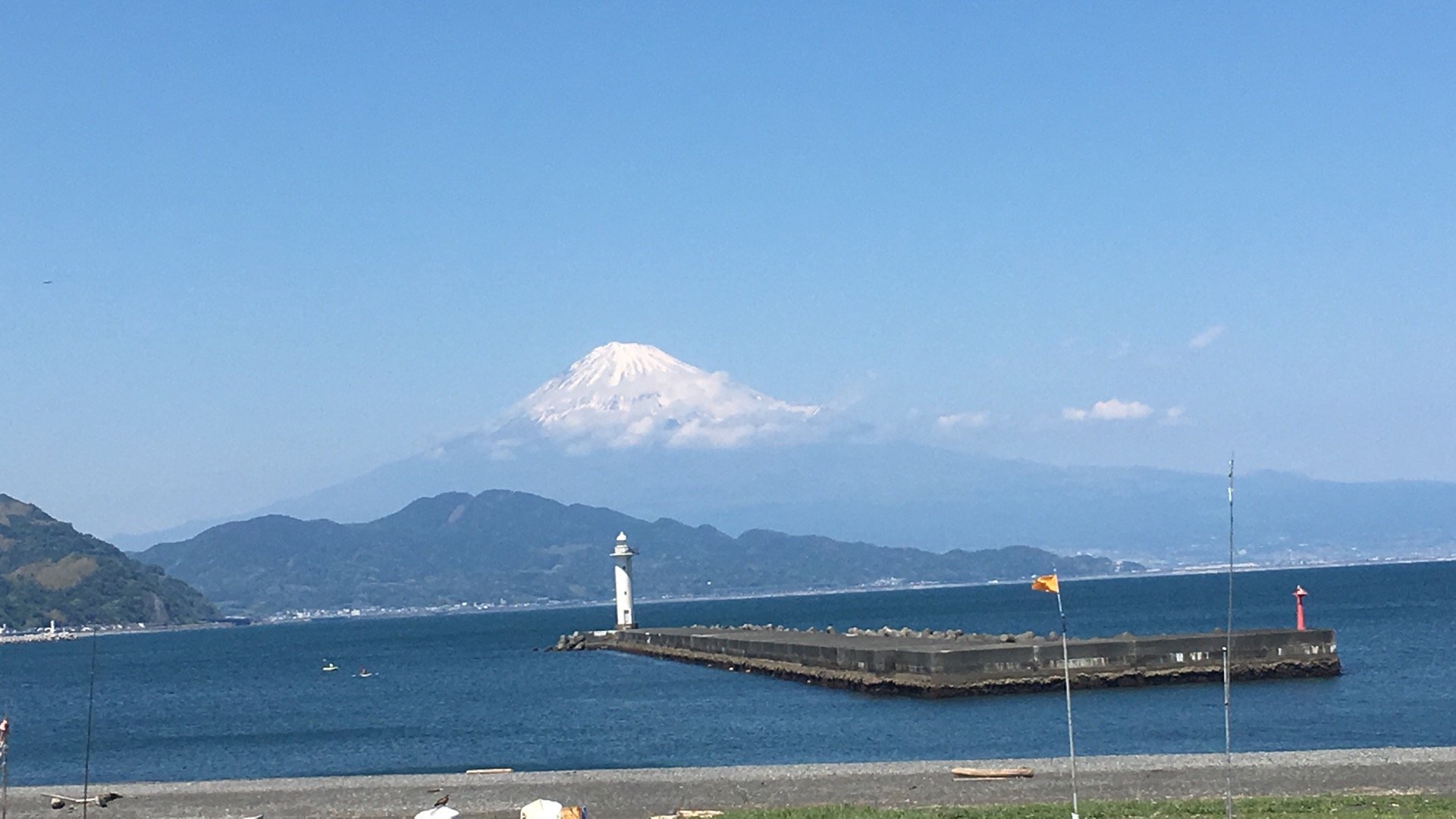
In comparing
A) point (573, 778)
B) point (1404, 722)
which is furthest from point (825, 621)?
point (573, 778)

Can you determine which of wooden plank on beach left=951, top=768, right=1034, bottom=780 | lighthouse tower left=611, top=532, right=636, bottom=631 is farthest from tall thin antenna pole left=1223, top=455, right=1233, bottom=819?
lighthouse tower left=611, top=532, right=636, bottom=631

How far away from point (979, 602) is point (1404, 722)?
135 metres

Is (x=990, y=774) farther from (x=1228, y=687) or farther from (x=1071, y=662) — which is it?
(x=1071, y=662)

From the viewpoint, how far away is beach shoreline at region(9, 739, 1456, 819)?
69.9ft

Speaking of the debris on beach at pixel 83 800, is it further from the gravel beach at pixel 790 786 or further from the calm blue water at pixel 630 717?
the calm blue water at pixel 630 717

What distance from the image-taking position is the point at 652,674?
6725 cm

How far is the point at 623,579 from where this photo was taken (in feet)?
307

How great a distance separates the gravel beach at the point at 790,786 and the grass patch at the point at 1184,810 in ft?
3.06

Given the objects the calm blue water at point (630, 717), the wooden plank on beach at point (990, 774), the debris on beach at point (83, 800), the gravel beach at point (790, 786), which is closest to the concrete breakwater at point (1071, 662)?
the calm blue water at point (630, 717)

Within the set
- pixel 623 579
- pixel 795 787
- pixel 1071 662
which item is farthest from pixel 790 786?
pixel 623 579

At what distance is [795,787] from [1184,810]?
5.63 m

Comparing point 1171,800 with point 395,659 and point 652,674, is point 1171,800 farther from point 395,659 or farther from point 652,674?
point 395,659

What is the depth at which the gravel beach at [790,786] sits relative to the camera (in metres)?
21.3

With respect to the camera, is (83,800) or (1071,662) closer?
(83,800)
